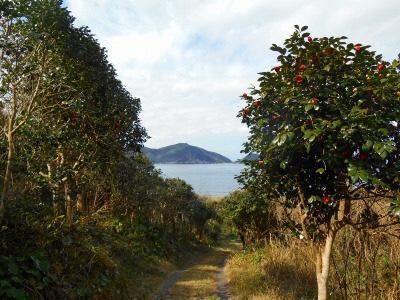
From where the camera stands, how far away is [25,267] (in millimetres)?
6008

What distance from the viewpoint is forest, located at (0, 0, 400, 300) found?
4.66 metres

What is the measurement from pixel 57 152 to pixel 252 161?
20.0 ft

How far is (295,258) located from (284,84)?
930 centimetres

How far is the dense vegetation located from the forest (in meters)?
0.04

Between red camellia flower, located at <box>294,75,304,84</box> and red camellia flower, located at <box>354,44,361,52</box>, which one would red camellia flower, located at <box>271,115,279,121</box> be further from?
red camellia flower, located at <box>354,44,361,52</box>

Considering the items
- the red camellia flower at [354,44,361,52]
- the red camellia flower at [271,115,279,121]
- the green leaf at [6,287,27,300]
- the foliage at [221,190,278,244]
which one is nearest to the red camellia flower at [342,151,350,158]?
the red camellia flower at [271,115,279,121]

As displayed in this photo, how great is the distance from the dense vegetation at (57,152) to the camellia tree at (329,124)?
12.5 feet

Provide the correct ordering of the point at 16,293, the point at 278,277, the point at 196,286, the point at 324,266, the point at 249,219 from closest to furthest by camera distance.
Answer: the point at 16,293 < the point at 324,266 < the point at 278,277 < the point at 196,286 < the point at 249,219

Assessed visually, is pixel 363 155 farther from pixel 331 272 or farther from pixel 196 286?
pixel 196 286

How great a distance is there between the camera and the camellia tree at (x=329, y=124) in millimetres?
4383

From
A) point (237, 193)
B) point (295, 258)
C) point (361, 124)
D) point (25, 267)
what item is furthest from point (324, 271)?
point (237, 193)

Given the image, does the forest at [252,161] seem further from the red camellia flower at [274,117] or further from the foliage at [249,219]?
the foliage at [249,219]

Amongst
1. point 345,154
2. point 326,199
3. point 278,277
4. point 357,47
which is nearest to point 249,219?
point 278,277

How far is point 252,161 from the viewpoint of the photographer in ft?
18.7
